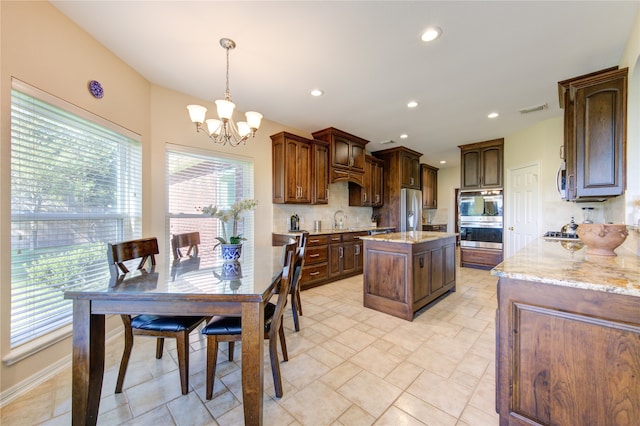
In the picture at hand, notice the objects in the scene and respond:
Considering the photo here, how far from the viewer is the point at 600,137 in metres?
2.18

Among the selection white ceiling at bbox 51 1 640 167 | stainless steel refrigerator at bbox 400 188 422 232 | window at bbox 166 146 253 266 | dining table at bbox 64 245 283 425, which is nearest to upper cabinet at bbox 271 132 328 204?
window at bbox 166 146 253 266

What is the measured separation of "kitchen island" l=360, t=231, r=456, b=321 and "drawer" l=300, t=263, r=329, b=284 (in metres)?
1.08

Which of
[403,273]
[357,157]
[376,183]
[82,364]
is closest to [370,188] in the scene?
[376,183]

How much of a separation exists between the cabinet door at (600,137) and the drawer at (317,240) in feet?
9.93

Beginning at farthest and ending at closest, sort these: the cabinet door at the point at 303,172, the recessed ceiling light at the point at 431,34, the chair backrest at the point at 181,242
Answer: the cabinet door at the point at 303,172 → the chair backrest at the point at 181,242 → the recessed ceiling light at the point at 431,34

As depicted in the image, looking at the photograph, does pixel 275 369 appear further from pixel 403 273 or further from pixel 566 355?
pixel 403 273

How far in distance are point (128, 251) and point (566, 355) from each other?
260cm

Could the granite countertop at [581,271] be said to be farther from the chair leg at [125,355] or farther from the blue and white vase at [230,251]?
the chair leg at [125,355]

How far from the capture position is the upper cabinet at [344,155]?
455 centimetres

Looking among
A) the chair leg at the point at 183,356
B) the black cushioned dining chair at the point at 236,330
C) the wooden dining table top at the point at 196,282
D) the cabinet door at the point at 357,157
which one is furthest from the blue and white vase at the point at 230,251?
the cabinet door at the point at 357,157

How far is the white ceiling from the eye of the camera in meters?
1.88

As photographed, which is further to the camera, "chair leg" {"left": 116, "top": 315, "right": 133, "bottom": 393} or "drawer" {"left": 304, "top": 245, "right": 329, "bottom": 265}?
"drawer" {"left": 304, "top": 245, "right": 329, "bottom": 265}

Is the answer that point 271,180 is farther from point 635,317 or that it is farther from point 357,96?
point 635,317

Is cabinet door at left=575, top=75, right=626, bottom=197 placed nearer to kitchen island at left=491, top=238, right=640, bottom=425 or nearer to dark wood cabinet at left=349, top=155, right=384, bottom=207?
kitchen island at left=491, top=238, right=640, bottom=425
